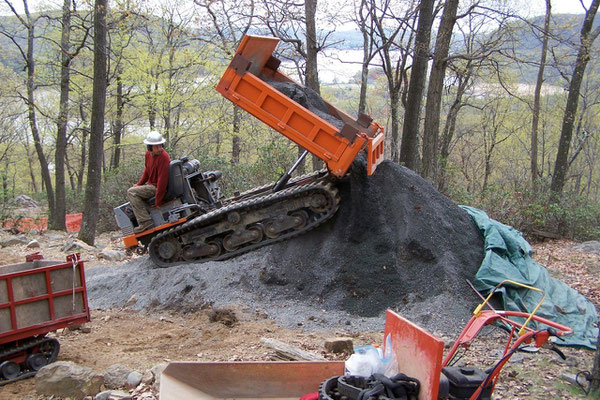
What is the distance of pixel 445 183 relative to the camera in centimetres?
1741

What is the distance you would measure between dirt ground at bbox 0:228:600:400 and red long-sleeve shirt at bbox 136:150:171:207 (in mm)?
2041

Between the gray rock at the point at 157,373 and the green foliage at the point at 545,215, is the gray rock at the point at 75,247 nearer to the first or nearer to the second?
the gray rock at the point at 157,373

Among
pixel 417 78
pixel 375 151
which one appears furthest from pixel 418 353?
pixel 417 78

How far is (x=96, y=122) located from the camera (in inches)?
499

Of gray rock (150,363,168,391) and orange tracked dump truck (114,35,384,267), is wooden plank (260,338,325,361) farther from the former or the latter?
orange tracked dump truck (114,35,384,267)

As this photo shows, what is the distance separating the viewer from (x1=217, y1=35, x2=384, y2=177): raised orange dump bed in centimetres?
759

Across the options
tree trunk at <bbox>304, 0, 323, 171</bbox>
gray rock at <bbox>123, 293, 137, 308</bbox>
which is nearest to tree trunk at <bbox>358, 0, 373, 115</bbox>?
tree trunk at <bbox>304, 0, 323, 171</bbox>

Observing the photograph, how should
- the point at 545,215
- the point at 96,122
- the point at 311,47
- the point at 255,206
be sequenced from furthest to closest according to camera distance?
the point at 311,47
the point at 545,215
the point at 96,122
the point at 255,206

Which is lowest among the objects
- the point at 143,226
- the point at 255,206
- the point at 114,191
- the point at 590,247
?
the point at 590,247

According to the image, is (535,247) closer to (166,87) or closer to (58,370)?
(58,370)

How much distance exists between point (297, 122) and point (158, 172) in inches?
102

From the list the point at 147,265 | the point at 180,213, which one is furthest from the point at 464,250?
the point at 147,265

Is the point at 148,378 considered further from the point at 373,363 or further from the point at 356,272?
the point at 356,272

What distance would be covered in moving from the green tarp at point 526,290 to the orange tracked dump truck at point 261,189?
2173mm
